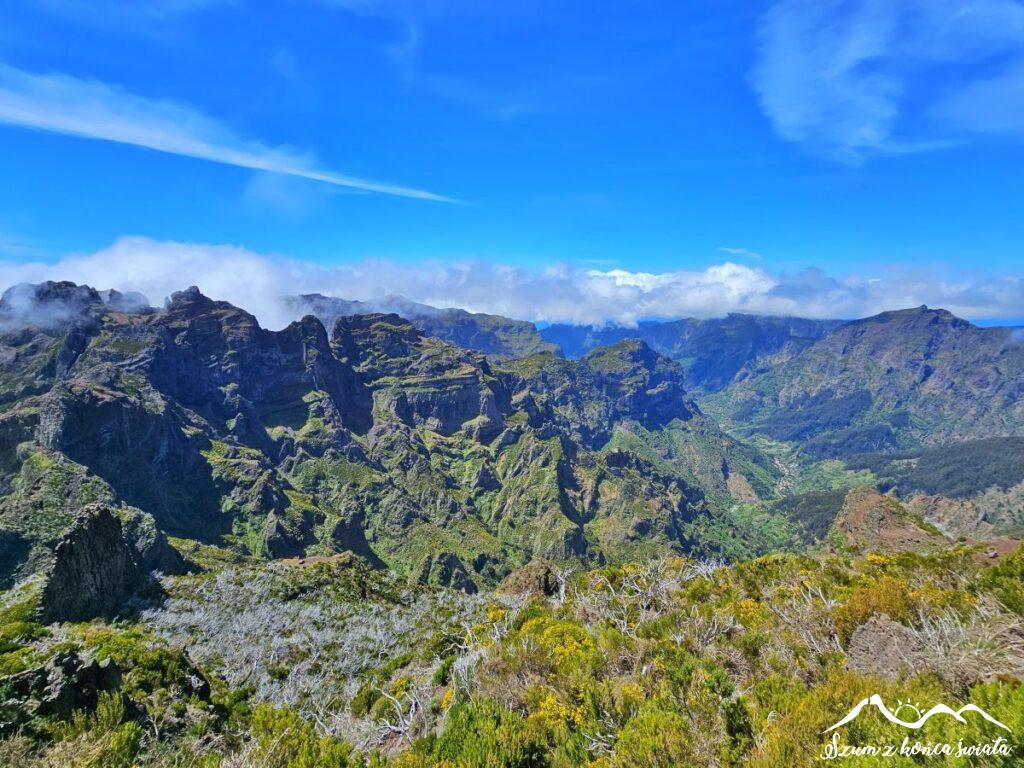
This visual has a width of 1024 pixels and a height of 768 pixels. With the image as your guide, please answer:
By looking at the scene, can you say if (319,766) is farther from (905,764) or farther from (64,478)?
(64,478)

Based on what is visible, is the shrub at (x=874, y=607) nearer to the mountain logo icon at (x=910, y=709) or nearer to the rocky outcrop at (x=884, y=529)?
the mountain logo icon at (x=910, y=709)

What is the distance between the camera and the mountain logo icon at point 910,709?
9459 mm

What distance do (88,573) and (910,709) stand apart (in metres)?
80.3

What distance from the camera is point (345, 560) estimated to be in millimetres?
96750

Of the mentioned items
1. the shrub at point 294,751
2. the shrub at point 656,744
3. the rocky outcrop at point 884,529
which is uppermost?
the shrub at point 656,744

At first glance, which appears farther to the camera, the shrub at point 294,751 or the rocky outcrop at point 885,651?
the shrub at point 294,751

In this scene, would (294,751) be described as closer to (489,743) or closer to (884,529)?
(489,743)

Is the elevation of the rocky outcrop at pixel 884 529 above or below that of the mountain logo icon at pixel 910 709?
below

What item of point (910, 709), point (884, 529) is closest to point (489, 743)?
point (910, 709)

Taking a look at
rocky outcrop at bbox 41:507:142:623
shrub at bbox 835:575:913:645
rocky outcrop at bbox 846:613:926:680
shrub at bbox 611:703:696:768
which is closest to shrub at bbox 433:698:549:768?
shrub at bbox 611:703:696:768

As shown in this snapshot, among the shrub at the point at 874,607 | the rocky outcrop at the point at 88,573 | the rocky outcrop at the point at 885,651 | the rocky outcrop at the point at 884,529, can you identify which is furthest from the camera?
the rocky outcrop at the point at 884,529

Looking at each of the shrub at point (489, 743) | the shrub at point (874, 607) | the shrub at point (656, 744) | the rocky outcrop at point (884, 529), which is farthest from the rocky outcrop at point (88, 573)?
the rocky outcrop at point (884, 529)

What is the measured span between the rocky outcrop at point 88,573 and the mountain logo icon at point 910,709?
235 feet

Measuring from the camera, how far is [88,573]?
58719 millimetres
